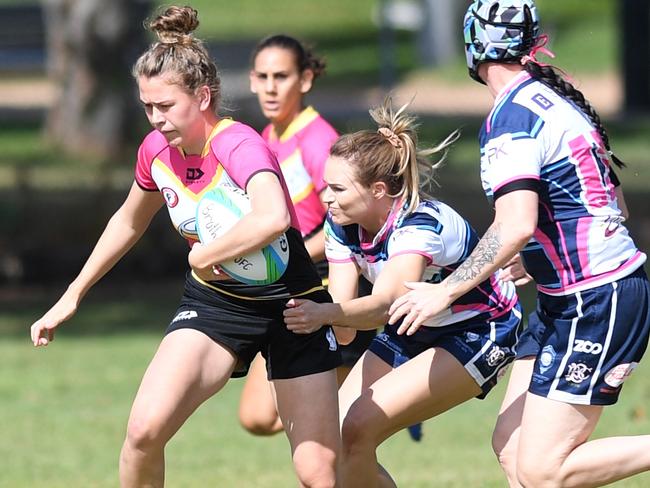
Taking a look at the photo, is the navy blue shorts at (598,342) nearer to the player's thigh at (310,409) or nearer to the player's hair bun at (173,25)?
the player's thigh at (310,409)

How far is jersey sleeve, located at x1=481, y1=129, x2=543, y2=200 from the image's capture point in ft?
14.3

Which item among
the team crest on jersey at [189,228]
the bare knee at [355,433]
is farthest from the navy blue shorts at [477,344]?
the team crest on jersey at [189,228]

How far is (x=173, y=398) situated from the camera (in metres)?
4.68

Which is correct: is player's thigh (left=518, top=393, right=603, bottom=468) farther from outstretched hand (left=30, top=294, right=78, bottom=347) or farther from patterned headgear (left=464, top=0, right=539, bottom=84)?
outstretched hand (left=30, top=294, right=78, bottom=347)

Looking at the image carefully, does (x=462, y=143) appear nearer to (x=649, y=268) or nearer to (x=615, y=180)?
(x=649, y=268)

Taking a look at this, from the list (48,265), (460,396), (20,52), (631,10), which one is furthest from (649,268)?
(20,52)

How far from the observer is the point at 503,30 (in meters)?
4.59

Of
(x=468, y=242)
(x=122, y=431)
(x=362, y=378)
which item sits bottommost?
(x=122, y=431)

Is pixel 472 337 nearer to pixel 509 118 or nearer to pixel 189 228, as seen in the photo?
pixel 509 118

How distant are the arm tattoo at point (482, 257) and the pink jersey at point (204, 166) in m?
0.78

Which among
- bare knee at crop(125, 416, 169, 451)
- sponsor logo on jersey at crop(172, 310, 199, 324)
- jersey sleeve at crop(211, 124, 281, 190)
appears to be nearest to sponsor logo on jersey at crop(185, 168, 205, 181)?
jersey sleeve at crop(211, 124, 281, 190)

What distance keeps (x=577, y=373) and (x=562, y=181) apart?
70 centimetres

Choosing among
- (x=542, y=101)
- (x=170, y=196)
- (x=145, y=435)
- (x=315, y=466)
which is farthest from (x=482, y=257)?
(x=145, y=435)

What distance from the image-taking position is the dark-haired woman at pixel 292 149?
6.44 meters
